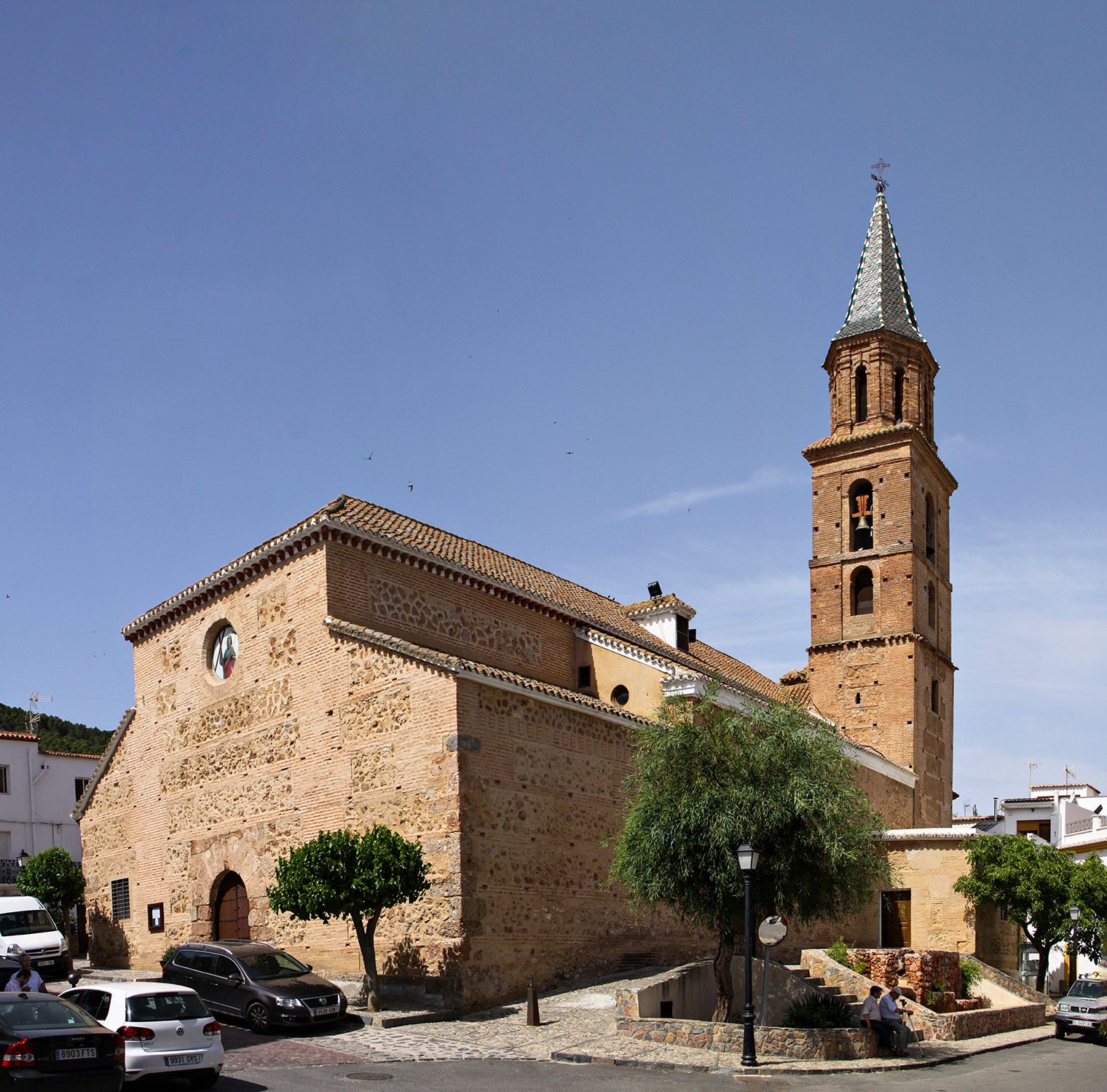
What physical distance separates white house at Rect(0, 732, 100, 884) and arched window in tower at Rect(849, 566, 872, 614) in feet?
88.4

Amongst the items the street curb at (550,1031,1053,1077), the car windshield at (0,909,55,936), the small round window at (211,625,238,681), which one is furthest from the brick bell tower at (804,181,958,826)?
the car windshield at (0,909,55,936)

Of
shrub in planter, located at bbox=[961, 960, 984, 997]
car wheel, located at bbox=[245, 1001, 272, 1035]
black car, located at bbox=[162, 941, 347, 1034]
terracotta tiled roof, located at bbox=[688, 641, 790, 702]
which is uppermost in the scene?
terracotta tiled roof, located at bbox=[688, 641, 790, 702]

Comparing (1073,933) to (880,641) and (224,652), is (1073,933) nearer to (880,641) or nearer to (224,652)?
(880,641)

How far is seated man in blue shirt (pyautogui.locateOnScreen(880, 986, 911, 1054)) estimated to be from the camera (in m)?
17.5

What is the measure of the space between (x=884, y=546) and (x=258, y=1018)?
2795cm

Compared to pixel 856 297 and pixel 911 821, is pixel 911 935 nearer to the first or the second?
pixel 911 821

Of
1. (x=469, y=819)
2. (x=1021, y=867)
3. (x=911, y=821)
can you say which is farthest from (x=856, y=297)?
(x=469, y=819)

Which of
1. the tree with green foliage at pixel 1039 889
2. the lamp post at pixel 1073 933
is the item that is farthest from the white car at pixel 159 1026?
the lamp post at pixel 1073 933

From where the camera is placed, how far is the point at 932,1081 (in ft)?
51.0

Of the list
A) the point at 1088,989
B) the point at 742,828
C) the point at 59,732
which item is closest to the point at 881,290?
the point at 1088,989

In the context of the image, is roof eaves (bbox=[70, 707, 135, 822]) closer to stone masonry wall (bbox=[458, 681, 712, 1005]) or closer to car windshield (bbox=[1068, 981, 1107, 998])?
stone masonry wall (bbox=[458, 681, 712, 1005])

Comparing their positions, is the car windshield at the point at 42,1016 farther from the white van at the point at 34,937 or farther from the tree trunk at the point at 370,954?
the white van at the point at 34,937

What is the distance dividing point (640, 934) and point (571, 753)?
4.04 m

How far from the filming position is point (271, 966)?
17.2 metres
